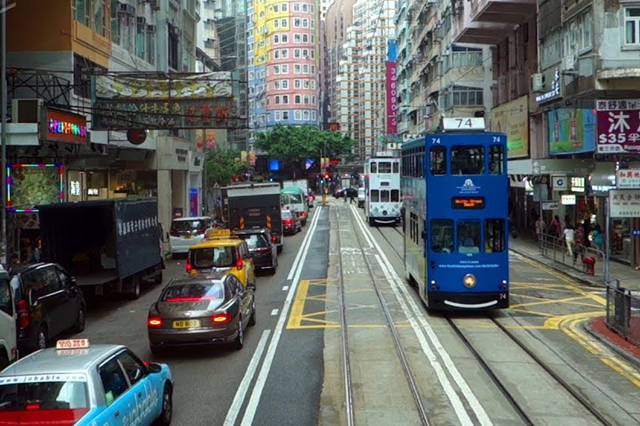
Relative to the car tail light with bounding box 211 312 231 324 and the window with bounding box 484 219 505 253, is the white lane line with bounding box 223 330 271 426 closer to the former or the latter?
the car tail light with bounding box 211 312 231 324

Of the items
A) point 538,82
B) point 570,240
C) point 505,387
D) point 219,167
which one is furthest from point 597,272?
point 219,167

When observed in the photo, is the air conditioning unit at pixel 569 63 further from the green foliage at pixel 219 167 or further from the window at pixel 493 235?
the green foliage at pixel 219 167

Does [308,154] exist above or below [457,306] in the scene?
above

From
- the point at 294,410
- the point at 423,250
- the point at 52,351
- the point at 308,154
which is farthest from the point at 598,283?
the point at 308,154

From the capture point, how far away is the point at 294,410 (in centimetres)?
991

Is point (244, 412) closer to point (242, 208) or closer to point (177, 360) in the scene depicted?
point (177, 360)

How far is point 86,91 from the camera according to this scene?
2911cm

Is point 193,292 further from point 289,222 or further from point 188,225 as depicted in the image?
point 289,222

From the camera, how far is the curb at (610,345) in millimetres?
12948

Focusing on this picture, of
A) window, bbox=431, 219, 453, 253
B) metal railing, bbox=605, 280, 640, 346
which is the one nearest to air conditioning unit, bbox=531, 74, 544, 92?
window, bbox=431, 219, 453, 253

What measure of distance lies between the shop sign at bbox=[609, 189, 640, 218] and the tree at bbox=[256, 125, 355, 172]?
8631 cm

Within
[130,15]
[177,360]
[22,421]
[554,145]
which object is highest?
[130,15]

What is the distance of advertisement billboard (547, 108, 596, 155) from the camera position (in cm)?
2736

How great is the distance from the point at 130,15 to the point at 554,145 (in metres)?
20.5
